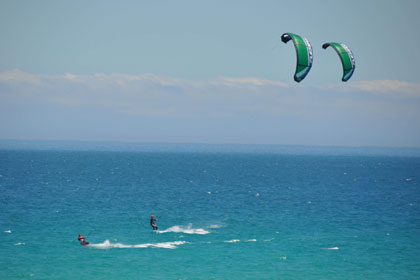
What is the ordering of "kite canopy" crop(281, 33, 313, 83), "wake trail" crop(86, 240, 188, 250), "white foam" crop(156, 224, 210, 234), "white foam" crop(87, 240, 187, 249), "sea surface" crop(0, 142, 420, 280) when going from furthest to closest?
"white foam" crop(156, 224, 210, 234), "white foam" crop(87, 240, 187, 249), "wake trail" crop(86, 240, 188, 250), "sea surface" crop(0, 142, 420, 280), "kite canopy" crop(281, 33, 313, 83)

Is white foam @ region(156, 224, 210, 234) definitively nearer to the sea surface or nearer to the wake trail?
the sea surface

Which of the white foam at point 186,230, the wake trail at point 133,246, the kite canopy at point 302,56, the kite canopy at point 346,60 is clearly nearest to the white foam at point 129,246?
the wake trail at point 133,246

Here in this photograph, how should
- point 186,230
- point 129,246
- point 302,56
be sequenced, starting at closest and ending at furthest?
point 302,56, point 129,246, point 186,230

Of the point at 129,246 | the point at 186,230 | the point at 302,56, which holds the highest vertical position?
the point at 302,56

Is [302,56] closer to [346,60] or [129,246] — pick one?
[346,60]

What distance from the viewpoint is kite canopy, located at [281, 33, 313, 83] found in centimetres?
3625

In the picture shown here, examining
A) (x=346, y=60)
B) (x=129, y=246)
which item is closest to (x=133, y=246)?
(x=129, y=246)

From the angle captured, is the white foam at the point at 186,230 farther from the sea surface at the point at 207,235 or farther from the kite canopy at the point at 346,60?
the kite canopy at the point at 346,60

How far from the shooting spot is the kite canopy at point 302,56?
3625cm

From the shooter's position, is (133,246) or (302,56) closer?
(302,56)

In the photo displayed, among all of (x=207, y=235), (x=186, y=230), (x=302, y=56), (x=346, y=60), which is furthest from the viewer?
(x=186, y=230)

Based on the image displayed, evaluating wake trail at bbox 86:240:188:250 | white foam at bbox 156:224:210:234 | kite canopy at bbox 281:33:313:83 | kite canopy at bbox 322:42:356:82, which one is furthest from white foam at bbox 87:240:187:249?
kite canopy at bbox 322:42:356:82

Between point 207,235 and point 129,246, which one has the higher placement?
point 207,235

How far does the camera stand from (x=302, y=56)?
36281 millimetres
